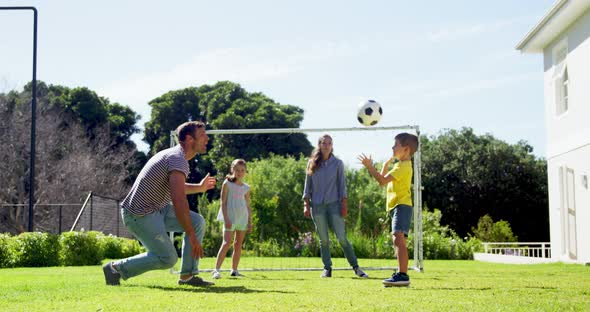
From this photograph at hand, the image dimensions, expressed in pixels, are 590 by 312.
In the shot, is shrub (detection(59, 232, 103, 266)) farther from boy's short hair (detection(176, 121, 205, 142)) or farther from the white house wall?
the white house wall

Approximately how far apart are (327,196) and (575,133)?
9804mm

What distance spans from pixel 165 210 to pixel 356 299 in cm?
222

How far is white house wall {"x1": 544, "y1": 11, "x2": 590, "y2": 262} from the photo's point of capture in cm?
1648

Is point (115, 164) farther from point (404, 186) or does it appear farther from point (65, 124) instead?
point (404, 186)

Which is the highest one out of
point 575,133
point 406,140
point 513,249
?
point 575,133

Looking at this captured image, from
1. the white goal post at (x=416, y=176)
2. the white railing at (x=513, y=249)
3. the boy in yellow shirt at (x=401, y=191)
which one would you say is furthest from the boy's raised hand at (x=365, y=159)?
the white railing at (x=513, y=249)

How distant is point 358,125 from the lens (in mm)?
11188

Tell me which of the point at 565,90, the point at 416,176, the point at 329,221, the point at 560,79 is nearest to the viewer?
the point at 329,221

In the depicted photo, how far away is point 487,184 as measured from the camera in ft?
126

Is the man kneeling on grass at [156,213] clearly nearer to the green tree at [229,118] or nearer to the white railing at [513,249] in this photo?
the white railing at [513,249]

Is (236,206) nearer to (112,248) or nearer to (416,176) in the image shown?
(416,176)

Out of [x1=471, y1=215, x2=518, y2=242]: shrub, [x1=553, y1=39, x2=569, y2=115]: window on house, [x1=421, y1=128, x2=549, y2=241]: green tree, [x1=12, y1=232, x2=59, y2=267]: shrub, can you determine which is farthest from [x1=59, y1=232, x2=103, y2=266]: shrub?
[x1=421, y1=128, x2=549, y2=241]: green tree

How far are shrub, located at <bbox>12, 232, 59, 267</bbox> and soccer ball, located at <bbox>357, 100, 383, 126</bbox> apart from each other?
22.7ft

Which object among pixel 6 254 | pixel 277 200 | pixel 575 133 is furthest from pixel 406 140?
pixel 277 200
